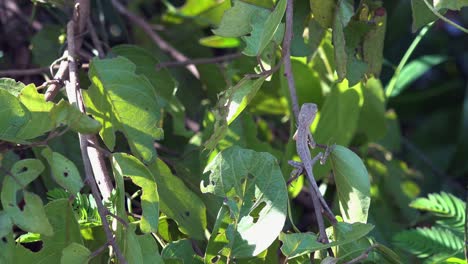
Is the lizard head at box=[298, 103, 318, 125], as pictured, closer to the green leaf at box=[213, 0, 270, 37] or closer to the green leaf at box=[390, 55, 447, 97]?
the green leaf at box=[213, 0, 270, 37]

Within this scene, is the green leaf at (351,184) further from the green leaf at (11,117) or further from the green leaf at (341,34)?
the green leaf at (11,117)

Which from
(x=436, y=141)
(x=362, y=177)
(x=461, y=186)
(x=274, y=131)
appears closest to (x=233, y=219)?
(x=362, y=177)

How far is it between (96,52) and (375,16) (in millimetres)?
317

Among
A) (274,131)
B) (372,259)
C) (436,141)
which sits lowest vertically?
(436,141)

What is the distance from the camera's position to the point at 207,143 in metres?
0.63

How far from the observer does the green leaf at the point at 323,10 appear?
0.72 meters

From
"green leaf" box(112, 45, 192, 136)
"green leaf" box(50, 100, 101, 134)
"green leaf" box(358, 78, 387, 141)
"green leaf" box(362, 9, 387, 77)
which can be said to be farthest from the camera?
"green leaf" box(358, 78, 387, 141)

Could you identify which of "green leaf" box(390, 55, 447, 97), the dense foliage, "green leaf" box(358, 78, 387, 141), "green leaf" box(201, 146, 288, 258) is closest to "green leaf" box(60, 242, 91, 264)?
the dense foliage

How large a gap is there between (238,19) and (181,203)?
18cm

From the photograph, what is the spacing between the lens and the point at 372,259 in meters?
0.68

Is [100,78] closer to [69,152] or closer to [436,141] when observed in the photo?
[69,152]

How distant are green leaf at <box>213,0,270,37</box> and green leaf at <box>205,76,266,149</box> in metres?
0.05

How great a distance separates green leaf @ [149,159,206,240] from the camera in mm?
696

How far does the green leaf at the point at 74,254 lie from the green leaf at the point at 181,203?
127 millimetres
